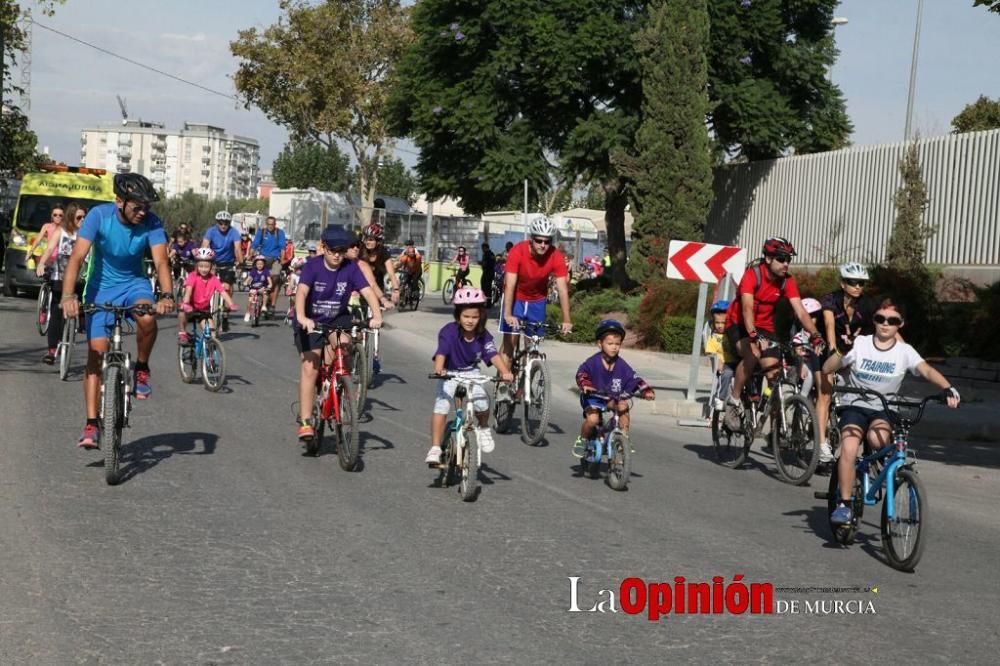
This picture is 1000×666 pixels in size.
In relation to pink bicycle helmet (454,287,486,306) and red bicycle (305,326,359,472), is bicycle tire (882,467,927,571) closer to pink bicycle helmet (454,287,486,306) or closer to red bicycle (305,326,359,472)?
pink bicycle helmet (454,287,486,306)

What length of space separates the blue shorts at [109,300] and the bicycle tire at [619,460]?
11.8ft

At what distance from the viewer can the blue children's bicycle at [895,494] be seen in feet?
25.9

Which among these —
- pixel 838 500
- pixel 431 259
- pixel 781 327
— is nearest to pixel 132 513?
pixel 838 500

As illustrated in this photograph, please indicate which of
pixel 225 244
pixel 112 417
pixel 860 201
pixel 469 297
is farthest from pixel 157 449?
pixel 860 201

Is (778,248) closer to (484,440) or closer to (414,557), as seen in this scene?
(484,440)

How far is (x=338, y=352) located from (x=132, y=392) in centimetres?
165

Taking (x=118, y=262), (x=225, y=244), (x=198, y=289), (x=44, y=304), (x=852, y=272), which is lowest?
(x=44, y=304)

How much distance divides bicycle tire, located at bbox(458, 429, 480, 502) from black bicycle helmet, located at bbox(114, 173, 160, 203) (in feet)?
8.77

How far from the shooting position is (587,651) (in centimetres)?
599

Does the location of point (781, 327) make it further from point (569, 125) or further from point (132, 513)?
point (132, 513)

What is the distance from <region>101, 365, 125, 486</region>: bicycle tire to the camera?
923cm

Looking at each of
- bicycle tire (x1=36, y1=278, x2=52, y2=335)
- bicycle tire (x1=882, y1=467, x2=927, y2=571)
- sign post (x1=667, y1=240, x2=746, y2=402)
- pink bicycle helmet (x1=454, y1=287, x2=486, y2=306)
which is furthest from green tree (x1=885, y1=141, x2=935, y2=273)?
bicycle tire (x1=882, y1=467, x2=927, y2=571)

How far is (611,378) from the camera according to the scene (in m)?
10.8

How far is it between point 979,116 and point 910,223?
34.9 metres
